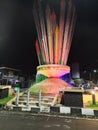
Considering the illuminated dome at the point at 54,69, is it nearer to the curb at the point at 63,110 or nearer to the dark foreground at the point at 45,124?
the curb at the point at 63,110

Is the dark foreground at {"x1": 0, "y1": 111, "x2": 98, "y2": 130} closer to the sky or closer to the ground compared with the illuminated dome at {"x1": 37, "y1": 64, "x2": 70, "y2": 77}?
closer to the ground

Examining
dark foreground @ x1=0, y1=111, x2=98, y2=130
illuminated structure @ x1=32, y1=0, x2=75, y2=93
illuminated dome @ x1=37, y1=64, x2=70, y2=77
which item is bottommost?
dark foreground @ x1=0, y1=111, x2=98, y2=130

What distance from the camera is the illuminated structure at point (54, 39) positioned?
16438mm

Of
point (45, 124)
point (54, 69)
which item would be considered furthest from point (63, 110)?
point (54, 69)

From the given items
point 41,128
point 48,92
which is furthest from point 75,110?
point 48,92

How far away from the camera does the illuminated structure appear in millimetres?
16438

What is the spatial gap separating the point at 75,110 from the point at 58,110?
38.0 inches

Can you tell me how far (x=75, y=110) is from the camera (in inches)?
324

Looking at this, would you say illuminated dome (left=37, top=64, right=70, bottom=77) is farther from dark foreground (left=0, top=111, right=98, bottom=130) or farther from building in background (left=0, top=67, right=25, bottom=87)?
building in background (left=0, top=67, right=25, bottom=87)

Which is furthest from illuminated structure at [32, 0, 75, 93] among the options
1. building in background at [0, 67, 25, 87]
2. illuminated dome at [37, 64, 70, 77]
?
building in background at [0, 67, 25, 87]

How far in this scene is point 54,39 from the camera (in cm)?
1720

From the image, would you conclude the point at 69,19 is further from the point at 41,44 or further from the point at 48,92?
the point at 48,92

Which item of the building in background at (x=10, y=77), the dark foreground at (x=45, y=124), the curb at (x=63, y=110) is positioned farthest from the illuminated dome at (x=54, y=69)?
the building in background at (x=10, y=77)

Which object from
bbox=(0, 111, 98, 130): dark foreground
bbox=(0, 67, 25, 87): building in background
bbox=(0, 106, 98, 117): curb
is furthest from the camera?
bbox=(0, 67, 25, 87): building in background
